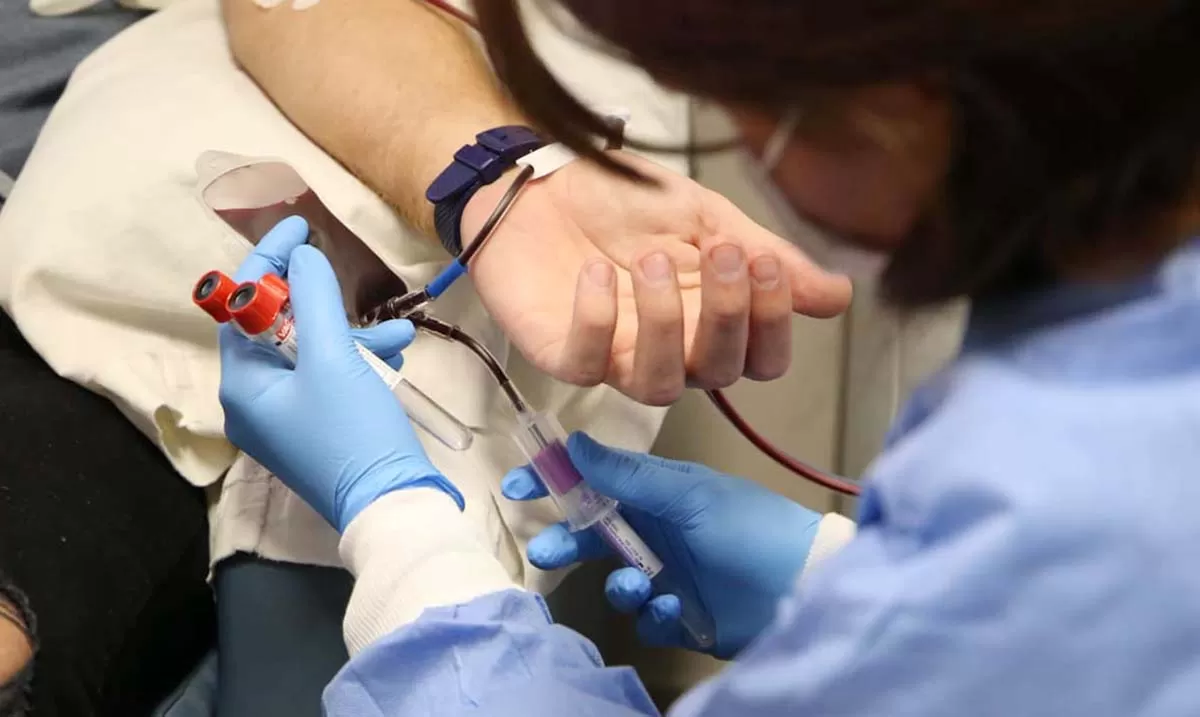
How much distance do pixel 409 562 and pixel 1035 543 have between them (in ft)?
1.27

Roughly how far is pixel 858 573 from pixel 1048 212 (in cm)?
13

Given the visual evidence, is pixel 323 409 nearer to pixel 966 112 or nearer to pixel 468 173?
pixel 468 173

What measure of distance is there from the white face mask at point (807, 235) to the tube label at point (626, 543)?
33 centimetres

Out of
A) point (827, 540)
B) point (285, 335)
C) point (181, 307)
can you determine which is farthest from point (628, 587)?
point (181, 307)

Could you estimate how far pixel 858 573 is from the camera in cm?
36

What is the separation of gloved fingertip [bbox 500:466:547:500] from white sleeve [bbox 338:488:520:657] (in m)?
0.07

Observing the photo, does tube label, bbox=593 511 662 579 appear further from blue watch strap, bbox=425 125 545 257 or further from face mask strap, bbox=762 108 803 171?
face mask strap, bbox=762 108 803 171

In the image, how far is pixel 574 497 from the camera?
28.9 inches

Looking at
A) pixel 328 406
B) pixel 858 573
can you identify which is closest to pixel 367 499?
pixel 328 406

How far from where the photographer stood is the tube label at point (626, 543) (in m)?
0.73

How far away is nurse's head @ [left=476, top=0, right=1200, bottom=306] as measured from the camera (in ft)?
0.95

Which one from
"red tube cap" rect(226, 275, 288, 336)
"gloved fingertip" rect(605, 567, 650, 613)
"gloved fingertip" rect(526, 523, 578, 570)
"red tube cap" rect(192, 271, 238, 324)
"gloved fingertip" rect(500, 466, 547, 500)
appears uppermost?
"red tube cap" rect(192, 271, 238, 324)

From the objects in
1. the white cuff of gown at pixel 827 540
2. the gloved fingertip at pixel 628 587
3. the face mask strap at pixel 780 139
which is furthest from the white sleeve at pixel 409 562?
the face mask strap at pixel 780 139

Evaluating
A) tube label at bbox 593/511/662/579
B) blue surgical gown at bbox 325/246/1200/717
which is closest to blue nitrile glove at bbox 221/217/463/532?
tube label at bbox 593/511/662/579
